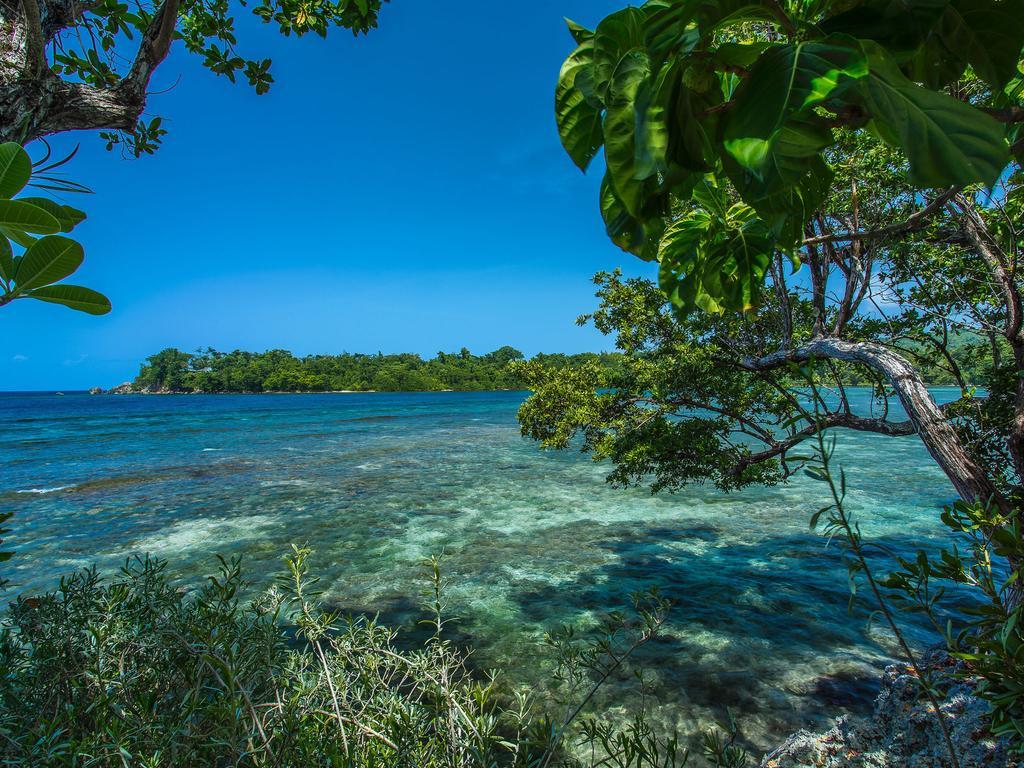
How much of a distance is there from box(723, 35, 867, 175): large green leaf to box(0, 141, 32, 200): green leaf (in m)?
1.29

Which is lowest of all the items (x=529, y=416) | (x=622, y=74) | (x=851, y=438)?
(x=851, y=438)

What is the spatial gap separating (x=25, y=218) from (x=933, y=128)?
1.62 metres

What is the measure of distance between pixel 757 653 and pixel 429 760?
563cm

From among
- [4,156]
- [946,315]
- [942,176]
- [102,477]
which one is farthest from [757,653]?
[102,477]

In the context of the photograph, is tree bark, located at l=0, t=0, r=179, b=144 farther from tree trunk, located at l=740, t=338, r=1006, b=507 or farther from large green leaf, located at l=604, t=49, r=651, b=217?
tree trunk, located at l=740, t=338, r=1006, b=507

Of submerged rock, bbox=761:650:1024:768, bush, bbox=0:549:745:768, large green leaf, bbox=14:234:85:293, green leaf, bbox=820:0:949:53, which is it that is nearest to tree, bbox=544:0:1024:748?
green leaf, bbox=820:0:949:53

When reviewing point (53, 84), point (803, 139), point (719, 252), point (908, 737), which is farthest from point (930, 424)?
point (53, 84)

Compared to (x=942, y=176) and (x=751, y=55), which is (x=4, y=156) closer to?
(x=751, y=55)

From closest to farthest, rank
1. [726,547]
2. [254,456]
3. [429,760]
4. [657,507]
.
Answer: [429,760] → [726,547] → [657,507] → [254,456]

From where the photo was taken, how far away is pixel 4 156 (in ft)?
2.70

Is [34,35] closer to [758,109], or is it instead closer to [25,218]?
[25,218]

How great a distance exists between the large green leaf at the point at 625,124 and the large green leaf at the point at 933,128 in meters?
0.41

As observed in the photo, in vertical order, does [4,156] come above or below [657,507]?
above

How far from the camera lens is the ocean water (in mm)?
5457
